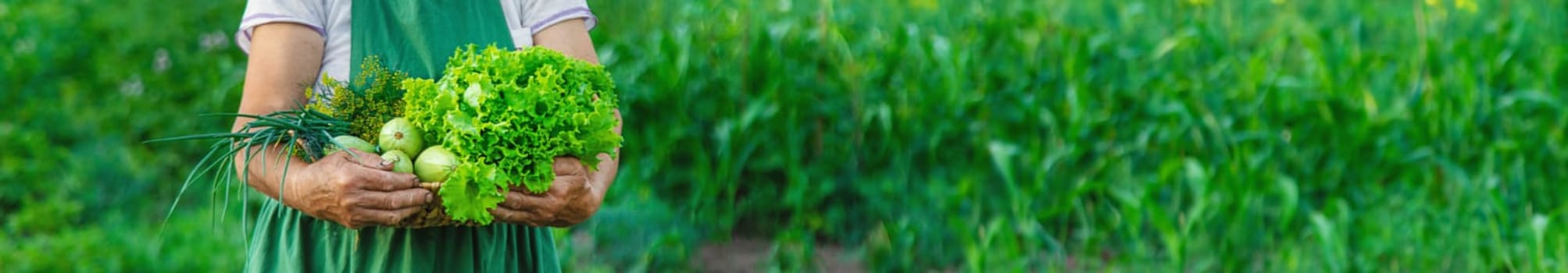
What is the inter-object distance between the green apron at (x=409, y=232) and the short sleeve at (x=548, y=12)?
5 cm

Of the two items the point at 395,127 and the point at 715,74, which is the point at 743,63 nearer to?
the point at 715,74

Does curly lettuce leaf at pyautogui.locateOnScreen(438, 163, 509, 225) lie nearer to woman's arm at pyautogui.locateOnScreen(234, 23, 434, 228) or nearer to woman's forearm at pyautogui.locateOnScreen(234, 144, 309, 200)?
woman's arm at pyautogui.locateOnScreen(234, 23, 434, 228)

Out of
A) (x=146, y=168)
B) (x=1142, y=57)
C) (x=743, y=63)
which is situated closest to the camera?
(x=743, y=63)

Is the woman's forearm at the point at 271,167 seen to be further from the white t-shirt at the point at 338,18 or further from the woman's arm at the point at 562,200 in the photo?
the woman's arm at the point at 562,200

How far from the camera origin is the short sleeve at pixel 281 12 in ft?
5.15

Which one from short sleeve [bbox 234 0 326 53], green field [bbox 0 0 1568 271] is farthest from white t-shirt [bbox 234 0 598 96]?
green field [bbox 0 0 1568 271]

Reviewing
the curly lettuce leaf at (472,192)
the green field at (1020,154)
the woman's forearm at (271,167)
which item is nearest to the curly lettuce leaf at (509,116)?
the curly lettuce leaf at (472,192)

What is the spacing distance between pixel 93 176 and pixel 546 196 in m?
3.48

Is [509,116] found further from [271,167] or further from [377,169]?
[271,167]

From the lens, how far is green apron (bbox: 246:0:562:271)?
162 cm

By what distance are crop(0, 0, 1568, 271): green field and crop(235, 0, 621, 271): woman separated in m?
1.75

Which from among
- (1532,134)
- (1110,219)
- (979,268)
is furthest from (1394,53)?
(979,268)

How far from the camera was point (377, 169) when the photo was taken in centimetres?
144

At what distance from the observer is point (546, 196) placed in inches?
60.2
